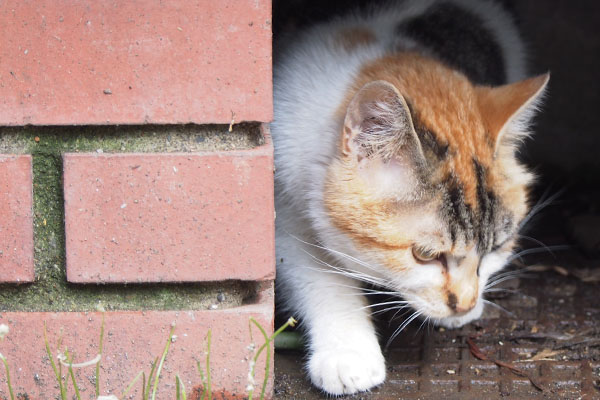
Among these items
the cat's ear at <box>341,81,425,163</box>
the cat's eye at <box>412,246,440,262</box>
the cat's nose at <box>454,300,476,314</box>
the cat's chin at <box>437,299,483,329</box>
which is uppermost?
the cat's ear at <box>341,81,425,163</box>

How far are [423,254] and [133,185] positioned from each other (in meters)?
0.62

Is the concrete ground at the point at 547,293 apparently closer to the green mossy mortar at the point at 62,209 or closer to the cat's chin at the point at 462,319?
the cat's chin at the point at 462,319

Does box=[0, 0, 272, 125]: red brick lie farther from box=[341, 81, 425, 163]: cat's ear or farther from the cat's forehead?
the cat's forehead

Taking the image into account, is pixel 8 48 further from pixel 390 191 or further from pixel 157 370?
pixel 390 191

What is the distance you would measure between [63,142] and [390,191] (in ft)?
2.15

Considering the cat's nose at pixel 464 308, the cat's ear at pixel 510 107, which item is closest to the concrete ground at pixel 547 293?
the cat's nose at pixel 464 308

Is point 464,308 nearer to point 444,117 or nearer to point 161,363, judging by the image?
point 444,117

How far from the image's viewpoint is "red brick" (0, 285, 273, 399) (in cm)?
138

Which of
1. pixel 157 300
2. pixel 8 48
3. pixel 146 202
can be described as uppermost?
pixel 8 48

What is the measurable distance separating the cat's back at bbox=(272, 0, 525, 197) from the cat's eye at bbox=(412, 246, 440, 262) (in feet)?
0.88

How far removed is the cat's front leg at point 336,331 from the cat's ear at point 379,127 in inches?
14.3

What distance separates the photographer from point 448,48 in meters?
2.12

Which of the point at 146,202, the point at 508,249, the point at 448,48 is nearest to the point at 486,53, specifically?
the point at 448,48

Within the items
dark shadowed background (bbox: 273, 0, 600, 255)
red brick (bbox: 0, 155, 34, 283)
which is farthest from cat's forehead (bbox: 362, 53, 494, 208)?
dark shadowed background (bbox: 273, 0, 600, 255)
